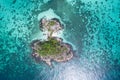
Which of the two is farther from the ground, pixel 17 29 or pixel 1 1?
pixel 1 1

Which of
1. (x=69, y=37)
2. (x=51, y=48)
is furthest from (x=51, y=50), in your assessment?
(x=69, y=37)

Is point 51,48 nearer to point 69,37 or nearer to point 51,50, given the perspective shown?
point 51,50

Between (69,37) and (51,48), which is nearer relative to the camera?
(51,48)

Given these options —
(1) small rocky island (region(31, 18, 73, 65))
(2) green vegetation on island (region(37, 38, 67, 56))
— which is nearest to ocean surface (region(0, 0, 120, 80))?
(1) small rocky island (region(31, 18, 73, 65))

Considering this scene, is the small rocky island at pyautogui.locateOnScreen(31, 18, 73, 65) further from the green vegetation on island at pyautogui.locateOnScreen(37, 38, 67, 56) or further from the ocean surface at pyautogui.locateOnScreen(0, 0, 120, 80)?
the ocean surface at pyautogui.locateOnScreen(0, 0, 120, 80)

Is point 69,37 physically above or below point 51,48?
above

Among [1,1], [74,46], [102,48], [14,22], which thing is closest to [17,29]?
[14,22]

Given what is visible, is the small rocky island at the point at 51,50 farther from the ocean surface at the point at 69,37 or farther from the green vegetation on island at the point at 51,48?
the ocean surface at the point at 69,37

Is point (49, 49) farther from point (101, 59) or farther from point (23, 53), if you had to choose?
point (101, 59)

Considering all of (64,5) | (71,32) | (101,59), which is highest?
(64,5)
